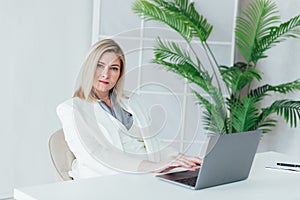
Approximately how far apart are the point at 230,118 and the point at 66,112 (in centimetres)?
204

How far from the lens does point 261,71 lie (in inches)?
168

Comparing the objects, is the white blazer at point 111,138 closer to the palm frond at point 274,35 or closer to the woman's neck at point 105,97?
the woman's neck at point 105,97

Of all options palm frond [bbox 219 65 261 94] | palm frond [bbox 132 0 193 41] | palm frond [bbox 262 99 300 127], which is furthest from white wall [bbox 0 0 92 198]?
palm frond [bbox 262 99 300 127]

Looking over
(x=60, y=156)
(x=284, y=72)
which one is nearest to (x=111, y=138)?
(x=60, y=156)

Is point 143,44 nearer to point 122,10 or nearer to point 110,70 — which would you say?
point 110,70

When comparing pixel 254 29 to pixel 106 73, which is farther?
pixel 254 29

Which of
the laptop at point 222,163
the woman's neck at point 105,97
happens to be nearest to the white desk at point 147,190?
the laptop at point 222,163

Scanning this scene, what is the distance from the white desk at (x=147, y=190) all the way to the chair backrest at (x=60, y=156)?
1.92ft

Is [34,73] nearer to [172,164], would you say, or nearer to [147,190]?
[172,164]

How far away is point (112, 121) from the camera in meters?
1.76

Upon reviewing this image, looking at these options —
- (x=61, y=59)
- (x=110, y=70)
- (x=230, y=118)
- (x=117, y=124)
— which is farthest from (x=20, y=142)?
(x=110, y=70)

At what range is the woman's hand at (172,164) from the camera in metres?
1.80

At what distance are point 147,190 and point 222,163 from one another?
0.27m

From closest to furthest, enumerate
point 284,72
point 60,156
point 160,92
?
1. point 160,92
2. point 60,156
3. point 284,72
